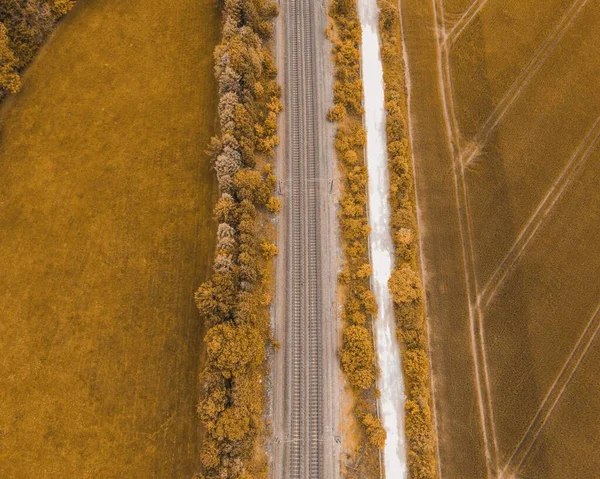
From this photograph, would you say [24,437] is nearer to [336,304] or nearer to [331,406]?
[331,406]

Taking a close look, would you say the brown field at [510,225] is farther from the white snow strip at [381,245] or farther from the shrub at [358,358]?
the shrub at [358,358]

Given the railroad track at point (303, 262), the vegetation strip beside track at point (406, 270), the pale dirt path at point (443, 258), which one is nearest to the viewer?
the vegetation strip beside track at point (406, 270)

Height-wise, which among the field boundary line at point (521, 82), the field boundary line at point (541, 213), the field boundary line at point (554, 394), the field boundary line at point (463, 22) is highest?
the field boundary line at point (463, 22)

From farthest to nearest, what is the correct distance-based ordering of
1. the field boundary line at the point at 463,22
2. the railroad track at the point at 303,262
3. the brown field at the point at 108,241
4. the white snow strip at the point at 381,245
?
the field boundary line at the point at 463,22
the white snow strip at the point at 381,245
the brown field at the point at 108,241
the railroad track at the point at 303,262

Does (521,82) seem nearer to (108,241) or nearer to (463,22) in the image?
(463,22)

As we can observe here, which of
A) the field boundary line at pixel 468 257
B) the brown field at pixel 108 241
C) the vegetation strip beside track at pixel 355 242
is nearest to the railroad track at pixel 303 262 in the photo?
the vegetation strip beside track at pixel 355 242

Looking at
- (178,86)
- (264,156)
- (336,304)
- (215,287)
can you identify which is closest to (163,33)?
(178,86)
